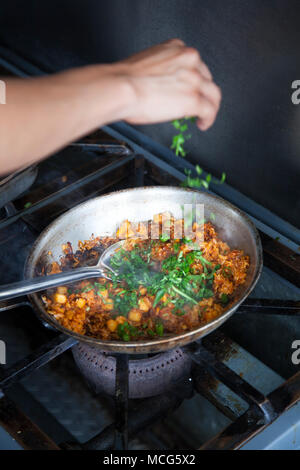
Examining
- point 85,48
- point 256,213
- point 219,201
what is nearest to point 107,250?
point 219,201

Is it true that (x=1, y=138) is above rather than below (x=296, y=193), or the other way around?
above

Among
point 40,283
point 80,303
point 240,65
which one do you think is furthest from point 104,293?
point 240,65

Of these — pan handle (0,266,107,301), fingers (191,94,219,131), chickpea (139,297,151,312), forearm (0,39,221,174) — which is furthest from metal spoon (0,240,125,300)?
fingers (191,94,219,131)

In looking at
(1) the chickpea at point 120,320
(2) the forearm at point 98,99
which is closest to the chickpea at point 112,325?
(1) the chickpea at point 120,320

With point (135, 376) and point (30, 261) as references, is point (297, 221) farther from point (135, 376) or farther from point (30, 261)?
point (30, 261)

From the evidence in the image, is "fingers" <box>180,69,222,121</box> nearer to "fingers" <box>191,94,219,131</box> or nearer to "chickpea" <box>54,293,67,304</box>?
"fingers" <box>191,94,219,131</box>
